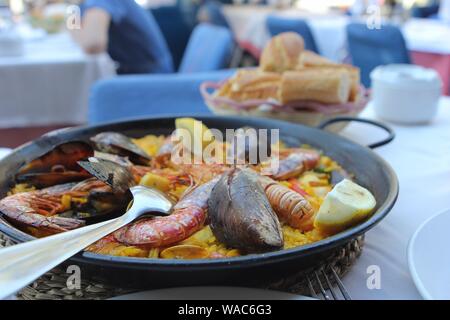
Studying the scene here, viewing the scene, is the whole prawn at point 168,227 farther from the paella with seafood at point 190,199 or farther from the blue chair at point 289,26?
the blue chair at point 289,26

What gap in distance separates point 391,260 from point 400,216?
0.15 meters

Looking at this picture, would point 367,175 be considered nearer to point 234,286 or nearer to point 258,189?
point 258,189

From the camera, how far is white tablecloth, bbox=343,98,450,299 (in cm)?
57

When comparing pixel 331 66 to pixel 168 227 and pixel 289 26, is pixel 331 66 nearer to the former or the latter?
pixel 168 227

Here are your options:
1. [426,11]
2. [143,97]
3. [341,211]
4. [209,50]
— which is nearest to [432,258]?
[341,211]

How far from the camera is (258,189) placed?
0.60 metres

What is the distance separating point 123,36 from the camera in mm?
2336

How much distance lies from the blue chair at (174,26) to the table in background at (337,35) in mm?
567

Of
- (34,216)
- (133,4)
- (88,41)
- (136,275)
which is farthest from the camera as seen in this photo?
(133,4)

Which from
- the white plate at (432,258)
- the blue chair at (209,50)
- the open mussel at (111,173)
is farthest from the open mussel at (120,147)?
the blue chair at (209,50)

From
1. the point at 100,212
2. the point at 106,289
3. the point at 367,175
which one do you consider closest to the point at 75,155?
the point at 100,212

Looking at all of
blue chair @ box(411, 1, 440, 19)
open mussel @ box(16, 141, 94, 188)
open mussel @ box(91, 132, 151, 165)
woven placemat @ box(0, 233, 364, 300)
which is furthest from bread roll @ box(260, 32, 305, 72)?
blue chair @ box(411, 1, 440, 19)

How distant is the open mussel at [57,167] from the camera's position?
2.39ft

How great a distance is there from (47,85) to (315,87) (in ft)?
4.86
